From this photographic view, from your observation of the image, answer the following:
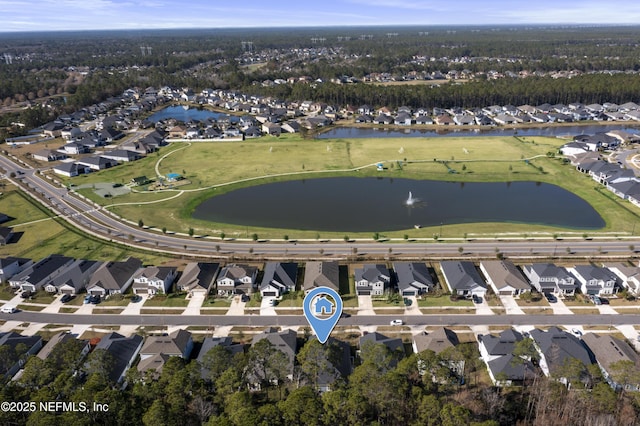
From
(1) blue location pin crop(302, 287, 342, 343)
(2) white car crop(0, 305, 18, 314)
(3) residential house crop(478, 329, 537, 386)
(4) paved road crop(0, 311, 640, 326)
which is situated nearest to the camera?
(1) blue location pin crop(302, 287, 342, 343)

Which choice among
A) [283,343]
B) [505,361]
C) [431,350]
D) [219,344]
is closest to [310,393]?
[283,343]

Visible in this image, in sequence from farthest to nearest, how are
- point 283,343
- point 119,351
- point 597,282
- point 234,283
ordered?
point 234,283
point 597,282
point 283,343
point 119,351

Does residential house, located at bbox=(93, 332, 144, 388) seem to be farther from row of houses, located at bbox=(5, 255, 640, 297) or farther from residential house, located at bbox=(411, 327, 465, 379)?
residential house, located at bbox=(411, 327, 465, 379)

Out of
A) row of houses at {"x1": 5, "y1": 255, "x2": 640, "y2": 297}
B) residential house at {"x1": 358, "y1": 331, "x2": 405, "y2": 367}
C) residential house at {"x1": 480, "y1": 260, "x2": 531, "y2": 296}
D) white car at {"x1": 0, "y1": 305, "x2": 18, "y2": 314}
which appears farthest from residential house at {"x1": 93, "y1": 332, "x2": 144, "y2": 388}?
residential house at {"x1": 480, "y1": 260, "x2": 531, "y2": 296}

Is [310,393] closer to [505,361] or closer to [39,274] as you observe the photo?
[505,361]

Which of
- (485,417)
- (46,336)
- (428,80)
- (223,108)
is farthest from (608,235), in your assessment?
(428,80)

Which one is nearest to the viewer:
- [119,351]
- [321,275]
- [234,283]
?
[119,351]

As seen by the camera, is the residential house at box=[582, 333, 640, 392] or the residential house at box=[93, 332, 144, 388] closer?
the residential house at box=[582, 333, 640, 392]
